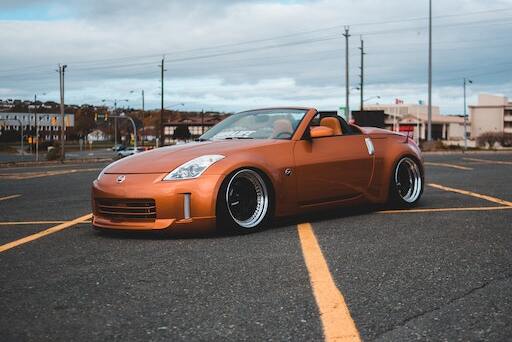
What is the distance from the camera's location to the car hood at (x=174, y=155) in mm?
5371

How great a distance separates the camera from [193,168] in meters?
5.27

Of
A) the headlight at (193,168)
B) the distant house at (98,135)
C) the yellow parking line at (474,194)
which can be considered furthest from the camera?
the distant house at (98,135)

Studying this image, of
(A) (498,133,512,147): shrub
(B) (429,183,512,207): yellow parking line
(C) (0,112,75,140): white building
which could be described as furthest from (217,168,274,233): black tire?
(C) (0,112,75,140): white building

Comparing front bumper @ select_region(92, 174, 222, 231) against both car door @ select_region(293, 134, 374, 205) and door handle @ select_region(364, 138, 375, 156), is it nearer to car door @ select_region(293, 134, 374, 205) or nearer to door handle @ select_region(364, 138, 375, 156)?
car door @ select_region(293, 134, 374, 205)

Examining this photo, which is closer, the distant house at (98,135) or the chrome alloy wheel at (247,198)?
the chrome alloy wheel at (247,198)

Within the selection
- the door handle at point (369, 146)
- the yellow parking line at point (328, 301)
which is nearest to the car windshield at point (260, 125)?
the door handle at point (369, 146)

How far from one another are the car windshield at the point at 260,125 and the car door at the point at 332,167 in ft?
0.82

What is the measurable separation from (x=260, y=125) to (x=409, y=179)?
6.82ft

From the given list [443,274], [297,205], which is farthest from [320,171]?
[443,274]

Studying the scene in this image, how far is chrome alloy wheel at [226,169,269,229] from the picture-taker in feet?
17.8

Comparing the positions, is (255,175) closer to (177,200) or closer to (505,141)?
(177,200)

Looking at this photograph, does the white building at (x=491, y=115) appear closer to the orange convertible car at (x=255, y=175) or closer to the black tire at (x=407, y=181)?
the black tire at (x=407, y=181)

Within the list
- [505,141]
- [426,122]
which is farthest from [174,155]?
[426,122]

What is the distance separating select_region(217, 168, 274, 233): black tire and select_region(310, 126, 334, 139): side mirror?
0.84 meters
